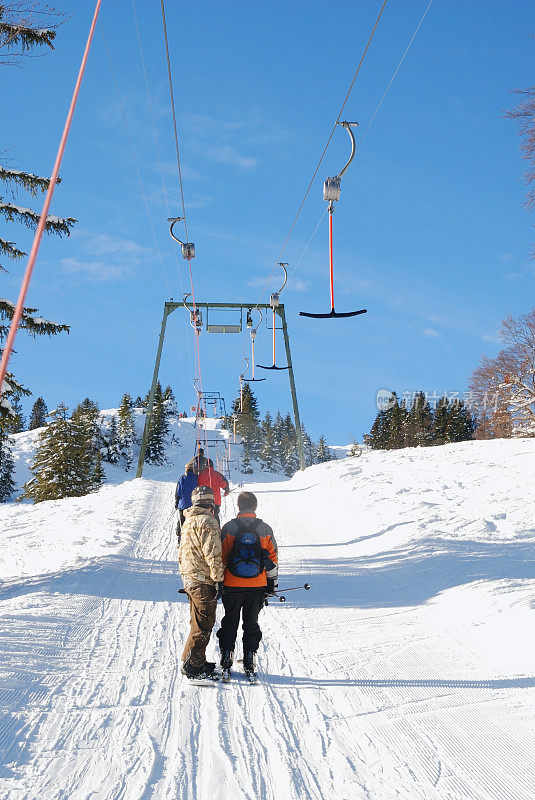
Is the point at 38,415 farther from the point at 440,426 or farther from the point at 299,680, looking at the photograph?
the point at 299,680

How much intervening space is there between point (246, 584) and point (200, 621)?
0.59 metres

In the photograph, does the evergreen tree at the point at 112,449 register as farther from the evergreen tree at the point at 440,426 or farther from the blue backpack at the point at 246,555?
the blue backpack at the point at 246,555

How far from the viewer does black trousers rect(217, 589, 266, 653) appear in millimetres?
5711

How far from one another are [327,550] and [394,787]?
9.14 meters

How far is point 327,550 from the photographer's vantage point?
1285 cm

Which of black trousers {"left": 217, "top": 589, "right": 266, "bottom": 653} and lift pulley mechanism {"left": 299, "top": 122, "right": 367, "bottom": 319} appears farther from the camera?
lift pulley mechanism {"left": 299, "top": 122, "right": 367, "bottom": 319}

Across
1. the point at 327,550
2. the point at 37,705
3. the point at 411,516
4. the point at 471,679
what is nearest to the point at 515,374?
the point at 411,516

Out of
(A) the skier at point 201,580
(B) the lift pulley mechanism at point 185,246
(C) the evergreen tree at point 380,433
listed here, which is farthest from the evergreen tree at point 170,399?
(A) the skier at point 201,580

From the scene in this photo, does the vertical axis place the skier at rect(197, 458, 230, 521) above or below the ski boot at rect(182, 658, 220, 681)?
above

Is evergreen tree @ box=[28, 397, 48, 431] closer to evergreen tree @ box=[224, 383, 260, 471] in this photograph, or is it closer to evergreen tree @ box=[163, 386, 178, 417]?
evergreen tree @ box=[163, 386, 178, 417]

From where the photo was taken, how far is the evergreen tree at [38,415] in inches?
5440

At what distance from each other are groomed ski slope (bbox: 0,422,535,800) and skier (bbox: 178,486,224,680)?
8.9 inches

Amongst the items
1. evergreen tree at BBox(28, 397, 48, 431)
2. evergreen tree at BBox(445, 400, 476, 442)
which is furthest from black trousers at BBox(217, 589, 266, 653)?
evergreen tree at BBox(28, 397, 48, 431)

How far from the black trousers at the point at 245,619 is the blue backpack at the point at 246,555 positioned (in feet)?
0.67
